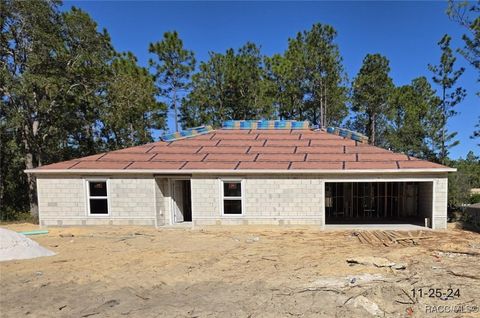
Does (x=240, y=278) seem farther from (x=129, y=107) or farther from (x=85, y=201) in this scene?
(x=129, y=107)

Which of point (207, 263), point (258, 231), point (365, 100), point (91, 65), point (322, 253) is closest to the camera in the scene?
point (207, 263)

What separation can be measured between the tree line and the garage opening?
20.1 feet

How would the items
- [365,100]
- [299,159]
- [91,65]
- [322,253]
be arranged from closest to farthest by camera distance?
[322,253] → [299,159] → [91,65] → [365,100]

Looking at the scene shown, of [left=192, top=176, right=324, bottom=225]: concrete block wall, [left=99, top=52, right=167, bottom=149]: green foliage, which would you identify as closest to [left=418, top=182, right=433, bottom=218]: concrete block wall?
[left=192, top=176, right=324, bottom=225]: concrete block wall

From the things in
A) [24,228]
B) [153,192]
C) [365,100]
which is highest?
[365,100]

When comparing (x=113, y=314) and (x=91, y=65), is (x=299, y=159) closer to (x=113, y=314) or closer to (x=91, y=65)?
(x=113, y=314)

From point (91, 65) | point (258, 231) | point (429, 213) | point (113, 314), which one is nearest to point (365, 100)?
point (429, 213)

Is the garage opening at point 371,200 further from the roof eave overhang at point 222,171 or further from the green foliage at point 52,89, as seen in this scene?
the green foliage at point 52,89

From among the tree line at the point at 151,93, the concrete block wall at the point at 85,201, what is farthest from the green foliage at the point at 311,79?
the concrete block wall at the point at 85,201

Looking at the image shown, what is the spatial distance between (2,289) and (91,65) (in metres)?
16.1

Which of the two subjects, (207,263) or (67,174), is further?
(67,174)

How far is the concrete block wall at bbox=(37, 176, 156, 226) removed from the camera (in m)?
12.4

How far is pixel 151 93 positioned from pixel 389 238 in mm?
19601

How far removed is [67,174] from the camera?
12492mm
